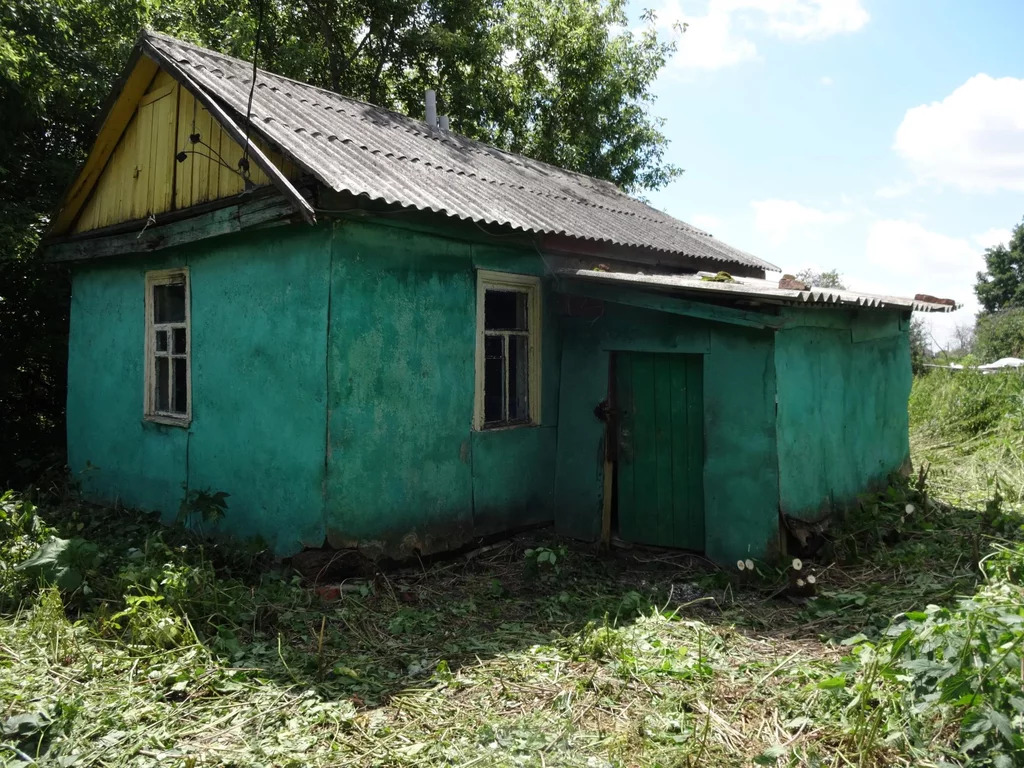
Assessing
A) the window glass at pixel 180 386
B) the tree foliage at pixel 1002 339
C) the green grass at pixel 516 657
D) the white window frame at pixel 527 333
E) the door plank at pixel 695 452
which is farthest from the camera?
the tree foliage at pixel 1002 339

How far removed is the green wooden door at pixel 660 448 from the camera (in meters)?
6.44

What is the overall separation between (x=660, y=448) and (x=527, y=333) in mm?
1735

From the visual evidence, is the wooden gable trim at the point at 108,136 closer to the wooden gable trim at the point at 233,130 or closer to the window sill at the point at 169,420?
the wooden gable trim at the point at 233,130

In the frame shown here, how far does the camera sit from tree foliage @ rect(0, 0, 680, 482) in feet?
32.1

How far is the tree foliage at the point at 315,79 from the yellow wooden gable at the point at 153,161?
5.21ft

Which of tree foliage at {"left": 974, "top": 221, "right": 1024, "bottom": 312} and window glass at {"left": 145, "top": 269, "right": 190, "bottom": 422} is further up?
tree foliage at {"left": 974, "top": 221, "right": 1024, "bottom": 312}

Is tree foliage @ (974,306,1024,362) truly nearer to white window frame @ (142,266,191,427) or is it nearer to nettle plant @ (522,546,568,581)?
nettle plant @ (522,546,568,581)

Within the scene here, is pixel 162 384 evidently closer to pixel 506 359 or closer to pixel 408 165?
pixel 408 165

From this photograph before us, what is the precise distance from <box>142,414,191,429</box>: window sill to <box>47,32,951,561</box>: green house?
0.03 metres

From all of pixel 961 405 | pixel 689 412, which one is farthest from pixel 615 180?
pixel 689 412

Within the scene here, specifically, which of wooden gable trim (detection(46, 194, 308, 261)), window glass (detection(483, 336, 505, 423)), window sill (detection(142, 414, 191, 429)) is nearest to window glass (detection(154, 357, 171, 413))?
window sill (detection(142, 414, 191, 429))

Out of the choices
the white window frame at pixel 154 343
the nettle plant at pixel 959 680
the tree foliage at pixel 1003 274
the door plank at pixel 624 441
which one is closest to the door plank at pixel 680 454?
the door plank at pixel 624 441

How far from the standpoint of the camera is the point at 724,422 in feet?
20.0

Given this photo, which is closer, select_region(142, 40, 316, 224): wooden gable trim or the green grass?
the green grass
